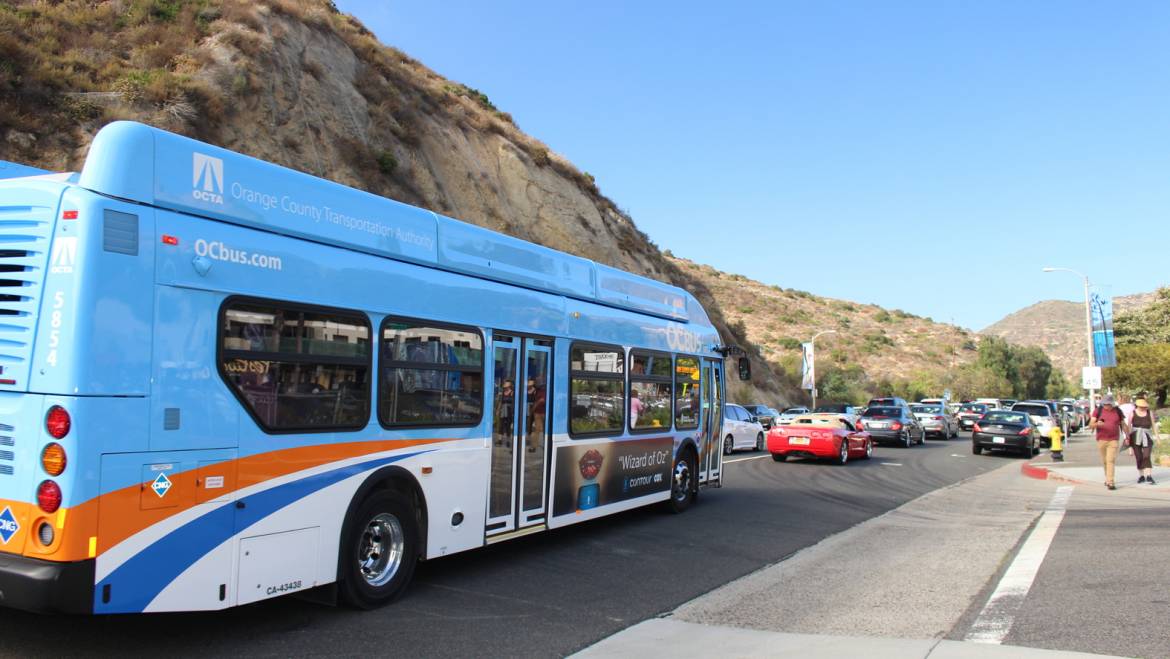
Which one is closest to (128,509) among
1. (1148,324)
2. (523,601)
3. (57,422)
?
(57,422)

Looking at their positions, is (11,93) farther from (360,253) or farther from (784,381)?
(784,381)

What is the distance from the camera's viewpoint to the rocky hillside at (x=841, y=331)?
89.9 m

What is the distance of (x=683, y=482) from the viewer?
1255 cm

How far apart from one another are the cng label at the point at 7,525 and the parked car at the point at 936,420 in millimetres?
34898

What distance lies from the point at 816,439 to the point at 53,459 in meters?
18.9

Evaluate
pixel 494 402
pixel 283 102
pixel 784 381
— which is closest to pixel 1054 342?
pixel 784 381

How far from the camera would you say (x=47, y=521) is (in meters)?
4.73

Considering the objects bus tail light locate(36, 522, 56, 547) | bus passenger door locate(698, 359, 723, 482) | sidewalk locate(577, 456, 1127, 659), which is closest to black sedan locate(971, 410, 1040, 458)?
sidewalk locate(577, 456, 1127, 659)

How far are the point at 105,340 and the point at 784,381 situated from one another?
5736 cm

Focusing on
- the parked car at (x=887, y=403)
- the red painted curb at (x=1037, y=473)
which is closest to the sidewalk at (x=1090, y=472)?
the red painted curb at (x=1037, y=473)

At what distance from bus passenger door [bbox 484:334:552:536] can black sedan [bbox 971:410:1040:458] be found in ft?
72.2

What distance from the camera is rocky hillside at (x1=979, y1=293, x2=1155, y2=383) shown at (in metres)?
146

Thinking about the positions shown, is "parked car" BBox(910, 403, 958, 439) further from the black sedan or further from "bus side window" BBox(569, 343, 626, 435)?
"bus side window" BBox(569, 343, 626, 435)

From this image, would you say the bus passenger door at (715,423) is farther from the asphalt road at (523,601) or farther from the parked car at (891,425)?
the parked car at (891,425)
